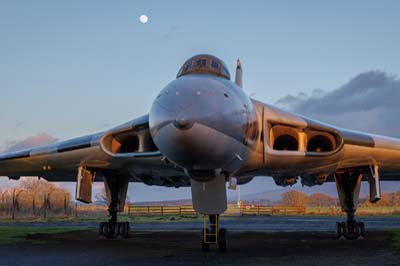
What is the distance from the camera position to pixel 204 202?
31.8ft

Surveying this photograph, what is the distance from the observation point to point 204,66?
9.96 meters

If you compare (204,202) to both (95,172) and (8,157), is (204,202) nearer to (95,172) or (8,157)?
(95,172)

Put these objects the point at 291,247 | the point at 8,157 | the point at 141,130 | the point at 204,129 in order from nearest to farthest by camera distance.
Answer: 1. the point at 204,129
2. the point at 141,130
3. the point at 291,247
4. the point at 8,157

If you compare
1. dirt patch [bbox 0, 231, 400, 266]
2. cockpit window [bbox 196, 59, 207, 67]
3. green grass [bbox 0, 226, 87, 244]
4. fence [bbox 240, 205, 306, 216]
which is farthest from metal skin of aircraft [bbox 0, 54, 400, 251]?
fence [bbox 240, 205, 306, 216]

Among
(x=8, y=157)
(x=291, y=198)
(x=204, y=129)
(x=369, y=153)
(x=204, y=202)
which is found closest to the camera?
(x=204, y=129)

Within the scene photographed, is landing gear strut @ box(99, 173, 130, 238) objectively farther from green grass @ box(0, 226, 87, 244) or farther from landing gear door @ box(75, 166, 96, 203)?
green grass @ box(0, 226, 87, 244)

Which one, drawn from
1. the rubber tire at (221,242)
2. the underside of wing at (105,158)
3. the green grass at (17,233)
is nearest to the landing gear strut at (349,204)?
the underside of wing at (105,158)

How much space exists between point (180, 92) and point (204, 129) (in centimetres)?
69

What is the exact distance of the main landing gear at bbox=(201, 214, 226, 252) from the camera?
34.5 ft

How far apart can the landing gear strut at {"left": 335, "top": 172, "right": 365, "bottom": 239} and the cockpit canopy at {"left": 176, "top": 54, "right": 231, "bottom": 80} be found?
21.0 ft

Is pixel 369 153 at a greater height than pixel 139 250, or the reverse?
pixel 369 153

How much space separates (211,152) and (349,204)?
864 cm

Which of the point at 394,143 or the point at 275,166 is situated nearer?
the point at 275,166

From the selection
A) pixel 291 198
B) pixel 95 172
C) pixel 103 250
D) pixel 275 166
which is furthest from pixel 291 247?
pixel 291 198
